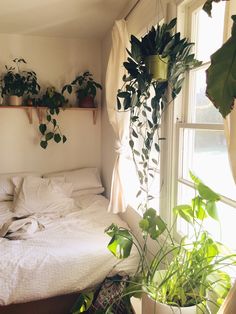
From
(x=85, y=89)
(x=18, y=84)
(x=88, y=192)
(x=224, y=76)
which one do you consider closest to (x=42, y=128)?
(x=18, y=84)

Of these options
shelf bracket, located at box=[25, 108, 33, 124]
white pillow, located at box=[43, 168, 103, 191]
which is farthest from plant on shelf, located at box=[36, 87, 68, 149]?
white pillow, located at box=[43, 168, 103, 191]

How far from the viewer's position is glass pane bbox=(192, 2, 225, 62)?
1206 mm

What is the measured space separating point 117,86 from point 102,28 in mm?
945

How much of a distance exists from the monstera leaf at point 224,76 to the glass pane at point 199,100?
72 centimetres

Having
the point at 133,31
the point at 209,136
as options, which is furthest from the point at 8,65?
the point at 209,136

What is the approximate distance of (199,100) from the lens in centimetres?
137

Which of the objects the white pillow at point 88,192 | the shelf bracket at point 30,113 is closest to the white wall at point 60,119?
the shelf bracket at point 30,113

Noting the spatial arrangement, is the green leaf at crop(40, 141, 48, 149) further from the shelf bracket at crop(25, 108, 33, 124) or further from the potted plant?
the potted plant

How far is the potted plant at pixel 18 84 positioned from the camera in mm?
2732

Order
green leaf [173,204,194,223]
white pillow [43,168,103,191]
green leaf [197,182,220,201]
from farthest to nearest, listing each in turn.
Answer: white pillow [43,168,103,191]
green leaf [173,204,194,223]
green leaf [197,182,220,201]

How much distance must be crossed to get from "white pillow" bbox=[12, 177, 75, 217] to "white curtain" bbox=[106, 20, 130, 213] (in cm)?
60

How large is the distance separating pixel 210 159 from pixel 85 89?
2024 millimetres

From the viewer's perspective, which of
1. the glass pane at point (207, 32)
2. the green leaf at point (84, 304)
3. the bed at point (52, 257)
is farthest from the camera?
the bed at point (52, 257)

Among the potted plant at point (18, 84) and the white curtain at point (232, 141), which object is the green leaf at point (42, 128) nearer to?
the potted plant at point (18, 84)
